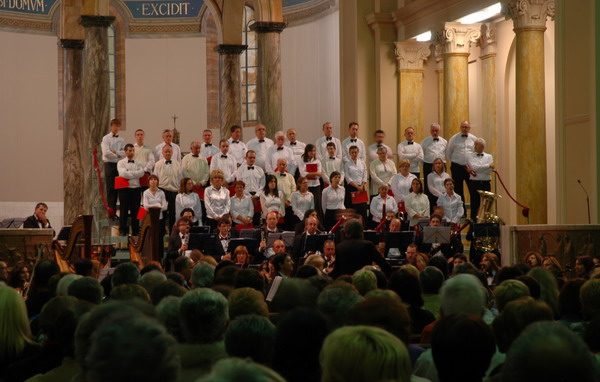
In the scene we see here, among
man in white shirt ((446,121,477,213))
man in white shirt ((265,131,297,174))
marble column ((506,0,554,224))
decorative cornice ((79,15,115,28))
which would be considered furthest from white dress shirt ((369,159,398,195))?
decorative cornice ((79,15,115,28))

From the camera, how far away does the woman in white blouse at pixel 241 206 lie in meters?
20.7

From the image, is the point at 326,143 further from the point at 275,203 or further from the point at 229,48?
the point at 229,48

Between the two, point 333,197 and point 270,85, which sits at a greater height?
point 270,85

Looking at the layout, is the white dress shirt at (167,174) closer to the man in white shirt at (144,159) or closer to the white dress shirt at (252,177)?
the man in white shirt at (144,159)

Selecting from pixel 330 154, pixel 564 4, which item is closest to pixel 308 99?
pixel 330 154

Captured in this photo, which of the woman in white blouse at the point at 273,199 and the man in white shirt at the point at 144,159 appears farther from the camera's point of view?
the man in white shirt at the point at 144,159

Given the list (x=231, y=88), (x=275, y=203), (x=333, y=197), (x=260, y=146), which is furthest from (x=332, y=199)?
(x=231, y=88)

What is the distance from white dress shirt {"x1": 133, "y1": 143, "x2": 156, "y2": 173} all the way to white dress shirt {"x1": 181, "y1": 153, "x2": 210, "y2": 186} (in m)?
0.61

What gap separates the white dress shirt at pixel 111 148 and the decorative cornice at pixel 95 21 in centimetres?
374

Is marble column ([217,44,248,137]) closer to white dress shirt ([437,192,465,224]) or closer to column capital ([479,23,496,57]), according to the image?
column capital ([479,23,496,57])

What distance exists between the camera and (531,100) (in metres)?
21.1

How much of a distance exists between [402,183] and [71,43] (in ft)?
39.1

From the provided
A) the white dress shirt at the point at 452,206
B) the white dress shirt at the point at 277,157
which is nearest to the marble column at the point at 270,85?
the white dress shirt at the point at 277,157

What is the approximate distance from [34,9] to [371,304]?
32832 millimetres
